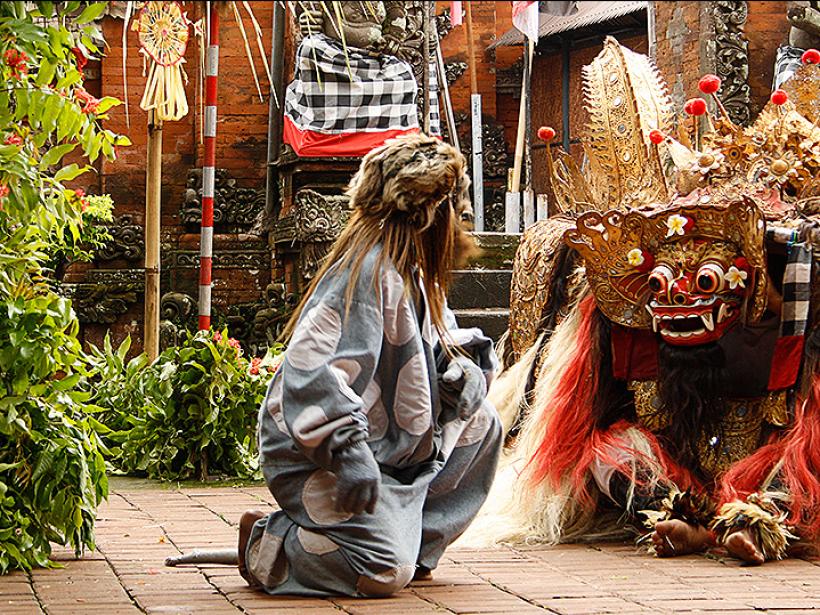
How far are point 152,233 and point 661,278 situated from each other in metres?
3.70

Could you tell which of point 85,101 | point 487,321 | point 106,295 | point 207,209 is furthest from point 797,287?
point 106,295

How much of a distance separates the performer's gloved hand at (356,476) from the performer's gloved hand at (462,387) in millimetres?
452

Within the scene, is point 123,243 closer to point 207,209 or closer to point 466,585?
point 207,209

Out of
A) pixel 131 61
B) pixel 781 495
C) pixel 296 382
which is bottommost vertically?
pixel 781 495

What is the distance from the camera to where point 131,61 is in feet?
43.7

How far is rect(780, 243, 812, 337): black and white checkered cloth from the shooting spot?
5.47 meters

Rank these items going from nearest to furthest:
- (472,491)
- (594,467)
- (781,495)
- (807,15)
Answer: (472,491)
(781,495)
(594,467)
(807,15)

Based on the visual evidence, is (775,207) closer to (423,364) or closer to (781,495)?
(781,495)

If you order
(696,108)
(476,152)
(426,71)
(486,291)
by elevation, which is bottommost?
(486,291)

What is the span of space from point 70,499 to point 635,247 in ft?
7.44

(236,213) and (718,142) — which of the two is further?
(236,213)

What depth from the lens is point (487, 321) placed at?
8992 mm

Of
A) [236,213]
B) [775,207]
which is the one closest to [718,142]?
[775,207]

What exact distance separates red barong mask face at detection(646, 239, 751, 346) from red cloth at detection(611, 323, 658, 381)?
23 centimetres
